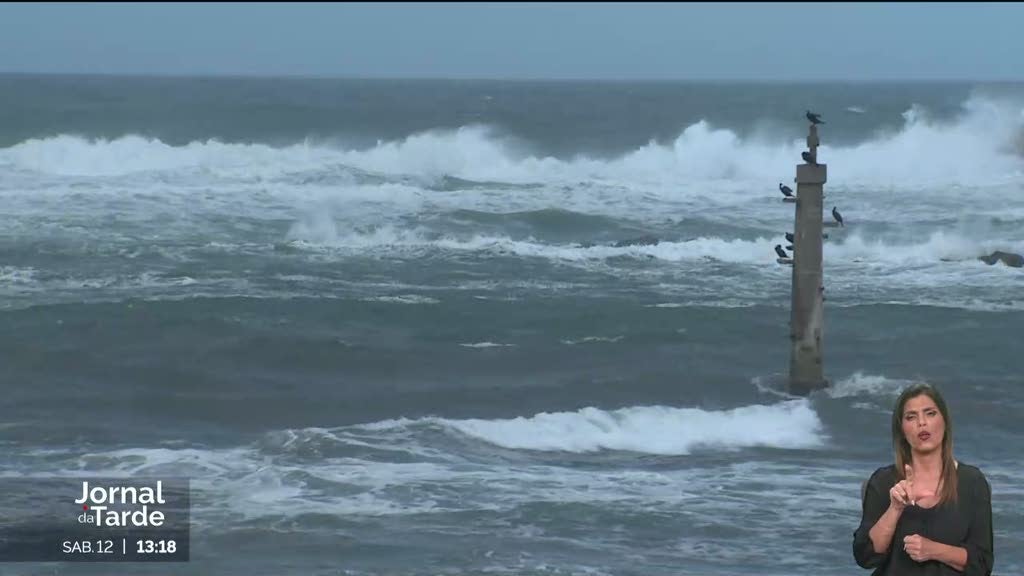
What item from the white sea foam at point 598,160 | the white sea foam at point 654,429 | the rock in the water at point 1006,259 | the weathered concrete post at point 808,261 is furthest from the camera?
the white sea foam at point 598,160

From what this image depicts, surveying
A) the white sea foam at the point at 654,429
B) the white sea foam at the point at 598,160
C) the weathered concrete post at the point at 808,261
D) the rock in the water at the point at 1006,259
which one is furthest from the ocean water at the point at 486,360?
the white sea foam at the point at 598,160

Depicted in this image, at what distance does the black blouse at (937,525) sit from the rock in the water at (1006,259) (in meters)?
25.2

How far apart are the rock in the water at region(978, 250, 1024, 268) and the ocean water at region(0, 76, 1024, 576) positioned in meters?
0.27

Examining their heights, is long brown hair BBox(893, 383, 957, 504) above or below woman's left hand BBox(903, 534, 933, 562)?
above

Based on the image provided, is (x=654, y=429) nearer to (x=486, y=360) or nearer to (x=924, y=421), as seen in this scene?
(x=486, y=360)

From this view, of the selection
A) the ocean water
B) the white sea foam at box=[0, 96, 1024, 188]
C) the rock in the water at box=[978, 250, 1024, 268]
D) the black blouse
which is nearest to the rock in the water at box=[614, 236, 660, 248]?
the ocean water

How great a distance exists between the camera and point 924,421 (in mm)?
4770

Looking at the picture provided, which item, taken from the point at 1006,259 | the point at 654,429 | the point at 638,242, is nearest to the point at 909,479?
the point at 654,429

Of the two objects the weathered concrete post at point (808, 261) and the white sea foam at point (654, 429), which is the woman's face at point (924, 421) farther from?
the weathered concrete post at point (808, 261)

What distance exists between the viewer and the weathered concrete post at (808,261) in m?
17.1

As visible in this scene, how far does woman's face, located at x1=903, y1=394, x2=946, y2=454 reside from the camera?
4.77 m

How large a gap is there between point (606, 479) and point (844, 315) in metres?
10.4

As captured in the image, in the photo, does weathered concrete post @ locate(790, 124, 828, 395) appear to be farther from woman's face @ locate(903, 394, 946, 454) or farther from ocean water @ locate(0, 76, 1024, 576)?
woman's face @ locate(903, 394, 946, 454)

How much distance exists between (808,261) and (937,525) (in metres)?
12.5
